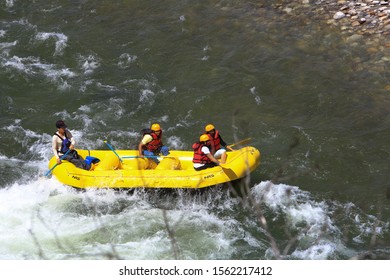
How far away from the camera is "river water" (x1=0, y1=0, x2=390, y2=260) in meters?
10.0

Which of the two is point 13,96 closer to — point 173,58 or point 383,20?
point 173,58

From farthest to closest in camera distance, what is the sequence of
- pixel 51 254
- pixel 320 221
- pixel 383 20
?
pixel 383 20
pixel 320 221
pixel 51 254

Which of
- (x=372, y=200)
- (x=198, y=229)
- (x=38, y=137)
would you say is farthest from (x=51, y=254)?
(x=372, y=200)

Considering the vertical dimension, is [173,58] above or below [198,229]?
above

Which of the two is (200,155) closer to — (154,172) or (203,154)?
(203,154)

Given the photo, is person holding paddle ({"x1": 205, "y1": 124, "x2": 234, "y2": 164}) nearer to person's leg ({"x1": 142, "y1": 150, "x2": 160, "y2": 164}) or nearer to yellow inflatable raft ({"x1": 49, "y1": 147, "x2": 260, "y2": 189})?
yellow inflatable raft ({"x1": 49, "y1": 147, "x2": 260, "y2": 189})

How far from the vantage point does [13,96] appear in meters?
14.1

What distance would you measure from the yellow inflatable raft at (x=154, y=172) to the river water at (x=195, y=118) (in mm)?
288

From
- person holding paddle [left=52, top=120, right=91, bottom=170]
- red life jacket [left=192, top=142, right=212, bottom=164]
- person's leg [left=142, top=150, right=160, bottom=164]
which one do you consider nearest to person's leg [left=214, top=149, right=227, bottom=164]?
red life jacket [left=192, top=142, right=212, bottom=164]

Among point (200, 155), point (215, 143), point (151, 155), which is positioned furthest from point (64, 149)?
point (215, 143)

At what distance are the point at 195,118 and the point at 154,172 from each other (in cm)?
272

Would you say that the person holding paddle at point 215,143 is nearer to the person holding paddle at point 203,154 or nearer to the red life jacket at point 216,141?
the red life jacket at point 216,141

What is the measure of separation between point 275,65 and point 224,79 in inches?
50.0

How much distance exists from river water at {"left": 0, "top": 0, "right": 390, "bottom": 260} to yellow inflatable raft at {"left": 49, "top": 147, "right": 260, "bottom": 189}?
288mm
